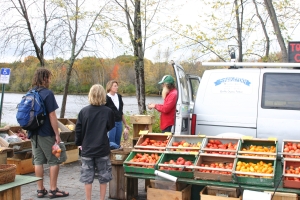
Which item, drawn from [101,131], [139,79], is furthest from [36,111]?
[139,79]

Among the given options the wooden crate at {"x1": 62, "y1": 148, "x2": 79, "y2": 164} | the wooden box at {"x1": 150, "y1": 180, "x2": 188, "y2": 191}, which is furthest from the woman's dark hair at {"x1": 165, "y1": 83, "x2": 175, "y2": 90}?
the wooden crate at {"x1": 62, "y1": 148, "x2": 79, "y2": 164}

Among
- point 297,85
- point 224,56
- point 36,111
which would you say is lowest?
point 36,111

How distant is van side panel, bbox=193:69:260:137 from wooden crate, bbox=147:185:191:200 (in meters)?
1.32

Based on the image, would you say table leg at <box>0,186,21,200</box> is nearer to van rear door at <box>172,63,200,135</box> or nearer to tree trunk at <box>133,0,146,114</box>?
van rear door at <box>172,63,200,135</box>

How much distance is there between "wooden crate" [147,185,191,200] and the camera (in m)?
4.61

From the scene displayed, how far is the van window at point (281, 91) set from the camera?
5.33 meters

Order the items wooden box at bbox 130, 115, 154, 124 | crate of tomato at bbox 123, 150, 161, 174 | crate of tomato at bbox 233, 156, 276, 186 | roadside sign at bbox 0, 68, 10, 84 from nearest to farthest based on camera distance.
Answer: crate of tomato at bbox 233, 156, 276, 186 < crate of tomato at bbox 123, 150, 161, 174 < wooden box at bbox 130, 115, 154, 124 < roadside sign at bbox 0, 68, 10, 84

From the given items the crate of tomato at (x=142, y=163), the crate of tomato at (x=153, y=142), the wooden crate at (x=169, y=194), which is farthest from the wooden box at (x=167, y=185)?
the crate of tomato at (x=153, y=142)

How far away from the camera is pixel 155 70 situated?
27875mm

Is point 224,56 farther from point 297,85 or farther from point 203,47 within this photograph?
point 297,85

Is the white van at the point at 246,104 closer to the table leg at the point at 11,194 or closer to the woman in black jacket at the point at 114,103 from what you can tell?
the woman in black jacket at the point at 114,103

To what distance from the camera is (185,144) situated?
16.5 ft

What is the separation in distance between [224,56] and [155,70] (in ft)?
45.2

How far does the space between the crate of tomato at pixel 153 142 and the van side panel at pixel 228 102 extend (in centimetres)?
77
